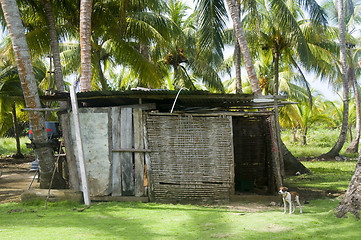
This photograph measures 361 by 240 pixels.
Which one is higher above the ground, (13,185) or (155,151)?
(155,151)

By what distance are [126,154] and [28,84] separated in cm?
277

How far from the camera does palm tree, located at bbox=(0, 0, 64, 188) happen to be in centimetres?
861

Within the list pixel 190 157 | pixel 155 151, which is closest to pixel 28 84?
pixel 155 151

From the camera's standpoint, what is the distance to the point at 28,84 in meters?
8.79

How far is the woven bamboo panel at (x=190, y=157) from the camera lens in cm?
844

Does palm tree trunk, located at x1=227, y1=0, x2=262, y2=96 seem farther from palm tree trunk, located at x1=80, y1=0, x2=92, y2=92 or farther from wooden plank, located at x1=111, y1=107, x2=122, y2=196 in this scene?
wooden plank, located at x1=111, y1=107, x2=122, y2=196

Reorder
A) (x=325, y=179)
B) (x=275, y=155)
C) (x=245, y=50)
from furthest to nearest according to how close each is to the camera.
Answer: (x=245, y=50) < (x=325, y=179) < (x=275, y=155)

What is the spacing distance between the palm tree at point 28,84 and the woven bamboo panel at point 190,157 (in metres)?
2.53

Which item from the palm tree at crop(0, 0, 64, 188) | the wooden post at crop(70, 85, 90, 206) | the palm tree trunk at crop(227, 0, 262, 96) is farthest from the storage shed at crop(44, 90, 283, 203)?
the palm tree trunk at crop(227, 0, 262, 96)

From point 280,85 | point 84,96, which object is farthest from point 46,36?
Result: point 280,85

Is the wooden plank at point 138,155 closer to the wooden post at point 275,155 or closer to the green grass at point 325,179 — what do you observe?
the wooden post at point 275,155

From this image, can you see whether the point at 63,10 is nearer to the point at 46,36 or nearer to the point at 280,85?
the point at 46,36

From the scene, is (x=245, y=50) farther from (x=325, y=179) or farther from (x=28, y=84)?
(x=28, y=84)

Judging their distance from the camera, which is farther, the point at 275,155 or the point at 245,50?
the point at 245,50
